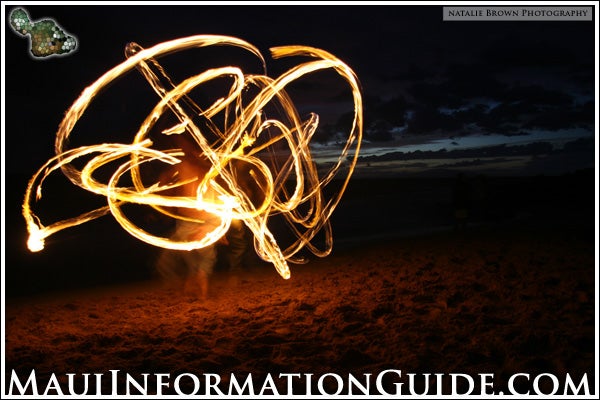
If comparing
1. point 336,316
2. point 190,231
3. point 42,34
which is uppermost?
point 42,34

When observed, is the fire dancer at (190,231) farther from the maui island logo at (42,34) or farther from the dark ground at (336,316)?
the maui island logo at (42,34)

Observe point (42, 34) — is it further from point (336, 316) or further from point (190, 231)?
point (336, 316)

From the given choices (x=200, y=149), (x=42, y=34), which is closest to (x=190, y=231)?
(x=200, y=149)

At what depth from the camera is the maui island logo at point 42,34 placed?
535 cm

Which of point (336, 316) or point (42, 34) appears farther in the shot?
point (42, 34)

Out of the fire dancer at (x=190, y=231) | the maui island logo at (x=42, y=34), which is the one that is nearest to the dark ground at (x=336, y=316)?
the fire dancer at (x=190, y=231)

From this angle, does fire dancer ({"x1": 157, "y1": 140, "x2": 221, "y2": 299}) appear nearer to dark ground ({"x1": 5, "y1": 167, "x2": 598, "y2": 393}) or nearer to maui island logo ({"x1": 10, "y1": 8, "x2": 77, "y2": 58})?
dark ground ({"x1": 5, "y1": 167, "x2": 598, "y2": 393})

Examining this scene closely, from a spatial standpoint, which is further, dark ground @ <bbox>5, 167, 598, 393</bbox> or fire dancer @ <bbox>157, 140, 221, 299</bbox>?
fire dancer @ <bbox>157, 140, 221, 299</bbox>

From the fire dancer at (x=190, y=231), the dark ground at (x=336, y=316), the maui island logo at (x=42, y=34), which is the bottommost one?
the dark ground at (x=336, y=316)

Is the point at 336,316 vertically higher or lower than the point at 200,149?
lower

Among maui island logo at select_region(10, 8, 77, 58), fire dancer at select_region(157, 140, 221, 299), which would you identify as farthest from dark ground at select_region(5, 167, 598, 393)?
maui island logo at select_region(10, 8, 77, 58)

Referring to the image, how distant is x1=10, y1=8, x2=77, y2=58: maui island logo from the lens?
5.35 metres

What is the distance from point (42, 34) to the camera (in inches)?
213

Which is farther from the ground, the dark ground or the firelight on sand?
the firelight on sand
